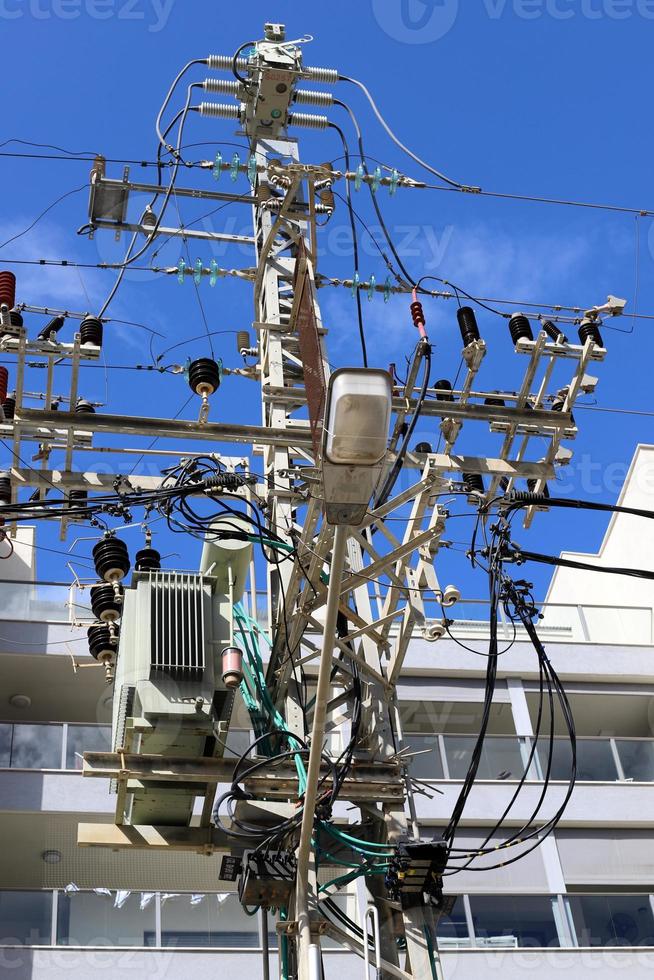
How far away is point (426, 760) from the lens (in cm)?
2102

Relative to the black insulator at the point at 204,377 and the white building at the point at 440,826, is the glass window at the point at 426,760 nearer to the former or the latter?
the white building at the point at 440,826

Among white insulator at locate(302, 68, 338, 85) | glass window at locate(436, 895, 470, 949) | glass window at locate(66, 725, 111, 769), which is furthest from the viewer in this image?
glass window at locate(66, 725, 111, 769)

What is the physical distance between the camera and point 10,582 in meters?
22.3

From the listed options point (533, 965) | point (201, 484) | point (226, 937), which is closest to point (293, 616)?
point (201, 484)

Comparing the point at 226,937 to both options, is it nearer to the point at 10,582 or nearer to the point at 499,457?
the point at 10,582

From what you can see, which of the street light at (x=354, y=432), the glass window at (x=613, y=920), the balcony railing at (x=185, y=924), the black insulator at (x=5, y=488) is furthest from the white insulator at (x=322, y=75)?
the glass window at (x=613, y=920)

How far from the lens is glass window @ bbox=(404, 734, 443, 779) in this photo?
2084cm

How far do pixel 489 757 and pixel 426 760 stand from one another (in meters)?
1.16

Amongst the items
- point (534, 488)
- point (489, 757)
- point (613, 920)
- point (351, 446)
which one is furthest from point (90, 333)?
point (613, 920)

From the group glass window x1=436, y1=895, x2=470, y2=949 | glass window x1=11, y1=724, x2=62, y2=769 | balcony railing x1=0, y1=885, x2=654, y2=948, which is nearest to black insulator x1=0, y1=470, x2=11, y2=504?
balcony railing x1=0, y1=885, x2=654, y2=948

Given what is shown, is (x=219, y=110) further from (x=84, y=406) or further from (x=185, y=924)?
(x=185, y=924)

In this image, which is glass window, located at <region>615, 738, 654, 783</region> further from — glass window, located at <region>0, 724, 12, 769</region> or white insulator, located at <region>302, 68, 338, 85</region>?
white insulator, located at <region>302, 68, 338, 85</region>

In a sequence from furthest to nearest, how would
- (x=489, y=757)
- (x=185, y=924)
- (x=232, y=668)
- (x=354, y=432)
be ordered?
(x=489, y=757) → (x=185, y=924) → (x=232, y=668) → (x=354, y=432)

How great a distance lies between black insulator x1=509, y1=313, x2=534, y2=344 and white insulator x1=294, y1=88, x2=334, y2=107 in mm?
3646
